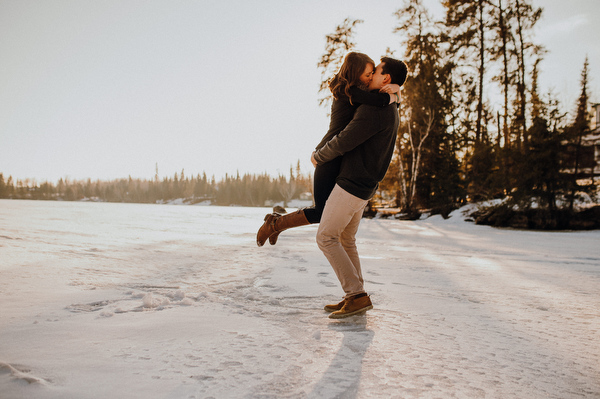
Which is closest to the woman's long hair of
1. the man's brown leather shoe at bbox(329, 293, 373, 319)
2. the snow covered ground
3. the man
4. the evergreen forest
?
the man

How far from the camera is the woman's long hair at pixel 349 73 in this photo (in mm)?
2068

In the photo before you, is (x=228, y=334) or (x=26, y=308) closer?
(x=228, y=334)

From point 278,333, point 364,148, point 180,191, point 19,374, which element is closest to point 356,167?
point 364,148

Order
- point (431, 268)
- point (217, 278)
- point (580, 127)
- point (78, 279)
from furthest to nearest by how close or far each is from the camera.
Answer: point (580, 127) → point (431, 268) → point (217, 278) → point (78, 279)

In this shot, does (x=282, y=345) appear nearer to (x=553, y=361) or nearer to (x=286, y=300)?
(x=286, y=300)

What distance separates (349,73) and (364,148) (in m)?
0.46

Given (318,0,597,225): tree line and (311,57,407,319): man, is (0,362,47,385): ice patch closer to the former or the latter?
(311,57,407,319): man

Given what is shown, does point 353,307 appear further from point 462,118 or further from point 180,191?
point 180,191

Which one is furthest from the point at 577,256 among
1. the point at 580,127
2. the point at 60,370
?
the point at 580,127

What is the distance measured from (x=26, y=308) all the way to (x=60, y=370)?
95 cm

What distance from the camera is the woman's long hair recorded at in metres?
2.07

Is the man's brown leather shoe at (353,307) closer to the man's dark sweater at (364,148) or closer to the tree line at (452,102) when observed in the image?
the man's dark sweater at (364,148)

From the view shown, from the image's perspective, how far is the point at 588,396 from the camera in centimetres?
127

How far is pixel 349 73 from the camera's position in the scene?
6.83 ft
